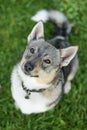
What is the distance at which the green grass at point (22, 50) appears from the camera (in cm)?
415

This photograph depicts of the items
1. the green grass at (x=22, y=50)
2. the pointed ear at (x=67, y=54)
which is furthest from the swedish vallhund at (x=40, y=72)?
the green grass at (x=22, y=50)

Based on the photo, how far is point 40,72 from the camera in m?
3.29

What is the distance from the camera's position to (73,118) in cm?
426

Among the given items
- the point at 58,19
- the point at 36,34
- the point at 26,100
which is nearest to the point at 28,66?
the point at 36,34

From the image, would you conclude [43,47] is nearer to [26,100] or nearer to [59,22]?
[26,100]

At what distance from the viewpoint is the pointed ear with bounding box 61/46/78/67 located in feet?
10.9

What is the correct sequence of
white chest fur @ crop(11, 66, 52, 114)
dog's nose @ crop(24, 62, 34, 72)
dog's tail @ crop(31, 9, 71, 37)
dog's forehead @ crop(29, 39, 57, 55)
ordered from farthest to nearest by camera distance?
1. dog's tail @ crop(31, 9, 71, 37)
2. white chest fur @ crop(11, 66, 52, 114)
3. dog's forehead @ crop(29, 39, 57, 55)
4. dog's nose @ crop(24, 62, 34, 72)

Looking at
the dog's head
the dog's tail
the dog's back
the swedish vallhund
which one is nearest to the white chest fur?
the swedish vallhund

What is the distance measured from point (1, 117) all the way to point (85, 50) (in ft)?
5.11

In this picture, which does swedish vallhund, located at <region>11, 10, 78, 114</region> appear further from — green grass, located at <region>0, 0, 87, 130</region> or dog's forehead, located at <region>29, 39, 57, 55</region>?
green grass, located at <region>0, 0, 87, 130</region>

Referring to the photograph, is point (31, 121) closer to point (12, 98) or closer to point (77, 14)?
point (12, 98)

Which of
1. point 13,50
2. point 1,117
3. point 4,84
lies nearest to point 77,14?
point 13,50

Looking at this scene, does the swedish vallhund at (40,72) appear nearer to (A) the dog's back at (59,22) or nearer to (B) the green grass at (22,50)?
(A) the dog's back at (59,22)

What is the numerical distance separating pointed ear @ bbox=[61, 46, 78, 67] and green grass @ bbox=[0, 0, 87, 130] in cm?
103
